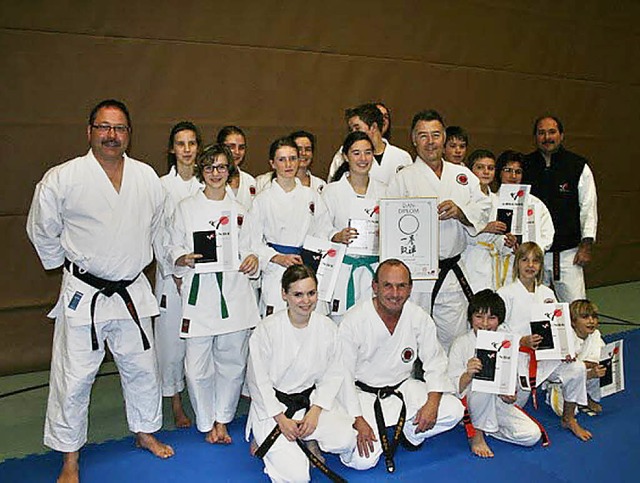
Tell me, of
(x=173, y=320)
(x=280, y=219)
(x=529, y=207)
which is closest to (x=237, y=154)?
(x=280, y=219)

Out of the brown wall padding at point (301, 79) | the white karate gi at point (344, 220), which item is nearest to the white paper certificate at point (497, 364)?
the white karate gi at point (344, 220)

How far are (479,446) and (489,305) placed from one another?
30.3 inches

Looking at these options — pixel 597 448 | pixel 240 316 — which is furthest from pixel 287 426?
pixel 597 448

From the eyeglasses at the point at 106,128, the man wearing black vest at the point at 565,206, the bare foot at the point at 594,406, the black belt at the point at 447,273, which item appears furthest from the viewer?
the man wearing black vest at the point at 565,206

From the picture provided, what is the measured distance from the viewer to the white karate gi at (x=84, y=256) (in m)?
3.39

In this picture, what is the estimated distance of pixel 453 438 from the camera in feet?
13.2

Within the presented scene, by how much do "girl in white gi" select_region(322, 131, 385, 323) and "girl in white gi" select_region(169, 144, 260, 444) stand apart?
587 mm

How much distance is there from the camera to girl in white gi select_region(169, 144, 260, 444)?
3863mm

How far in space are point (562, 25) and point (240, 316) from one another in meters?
5.92

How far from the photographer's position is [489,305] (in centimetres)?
400

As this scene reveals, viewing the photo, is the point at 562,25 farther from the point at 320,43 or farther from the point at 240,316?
the point at 240,316

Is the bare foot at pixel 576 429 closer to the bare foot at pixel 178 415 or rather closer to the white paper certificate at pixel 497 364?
the white paper certificate at pixel 497 364

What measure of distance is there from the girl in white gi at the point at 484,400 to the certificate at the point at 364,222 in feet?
2.30

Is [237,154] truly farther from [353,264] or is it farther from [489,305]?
[489,305]
